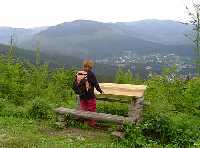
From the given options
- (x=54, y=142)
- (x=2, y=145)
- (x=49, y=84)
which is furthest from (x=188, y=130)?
(x=49, y=84)

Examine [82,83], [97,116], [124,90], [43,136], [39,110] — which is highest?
[82,83]

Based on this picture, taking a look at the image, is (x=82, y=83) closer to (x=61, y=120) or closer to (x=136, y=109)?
(x=61, y=120)

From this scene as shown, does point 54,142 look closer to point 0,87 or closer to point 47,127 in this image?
point 47,127

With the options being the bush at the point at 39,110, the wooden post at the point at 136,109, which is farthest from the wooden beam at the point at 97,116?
the bush at the point at 39,110

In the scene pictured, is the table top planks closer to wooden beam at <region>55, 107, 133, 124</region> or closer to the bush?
wooden beam at <region>55, 107, 133, 124</region>

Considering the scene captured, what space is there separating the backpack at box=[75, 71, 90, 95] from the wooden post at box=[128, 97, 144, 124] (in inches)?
71.5

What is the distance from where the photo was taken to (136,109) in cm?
1509

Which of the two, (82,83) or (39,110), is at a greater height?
(82,83)

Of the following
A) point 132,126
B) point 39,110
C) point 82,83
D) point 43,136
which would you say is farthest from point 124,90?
point 39,110

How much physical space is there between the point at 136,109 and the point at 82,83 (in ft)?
7.37

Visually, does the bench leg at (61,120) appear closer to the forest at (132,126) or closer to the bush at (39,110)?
the forest at (132,126)

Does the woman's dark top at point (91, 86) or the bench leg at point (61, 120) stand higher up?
the woman's dark top at point (91, 86)

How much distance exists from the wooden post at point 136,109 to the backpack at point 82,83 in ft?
5.96

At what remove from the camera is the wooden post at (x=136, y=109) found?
1505cm
